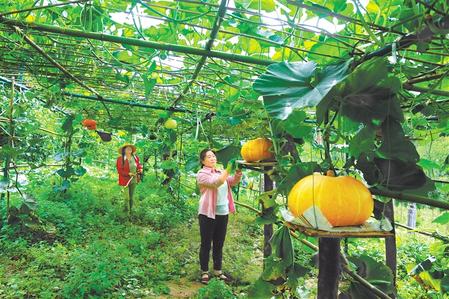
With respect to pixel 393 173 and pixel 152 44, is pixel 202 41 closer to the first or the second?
pixel 152 44

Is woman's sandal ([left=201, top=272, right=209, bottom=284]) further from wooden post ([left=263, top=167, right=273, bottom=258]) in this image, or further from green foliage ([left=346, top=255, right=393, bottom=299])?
green foliage ([left=346, top=255, right=393, bottom=299])

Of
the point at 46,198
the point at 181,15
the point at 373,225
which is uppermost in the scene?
the point at 181,15

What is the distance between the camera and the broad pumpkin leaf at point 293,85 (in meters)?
0.63

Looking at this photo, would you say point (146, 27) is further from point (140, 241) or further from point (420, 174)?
point (140, 241)

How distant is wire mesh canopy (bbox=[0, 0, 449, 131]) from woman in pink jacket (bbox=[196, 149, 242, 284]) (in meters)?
0.54

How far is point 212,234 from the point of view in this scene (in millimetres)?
3730

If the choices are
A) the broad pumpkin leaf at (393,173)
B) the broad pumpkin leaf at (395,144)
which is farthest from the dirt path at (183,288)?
the broad pumpkin leaf at (395,144)

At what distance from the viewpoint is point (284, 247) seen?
4.12 ft

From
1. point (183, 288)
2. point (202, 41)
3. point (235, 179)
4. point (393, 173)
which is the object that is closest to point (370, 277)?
point (393, 173)

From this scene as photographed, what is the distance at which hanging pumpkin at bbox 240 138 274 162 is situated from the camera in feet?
4.55

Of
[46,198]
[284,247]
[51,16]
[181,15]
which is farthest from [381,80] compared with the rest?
[46,198]

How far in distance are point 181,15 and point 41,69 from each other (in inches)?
58.9

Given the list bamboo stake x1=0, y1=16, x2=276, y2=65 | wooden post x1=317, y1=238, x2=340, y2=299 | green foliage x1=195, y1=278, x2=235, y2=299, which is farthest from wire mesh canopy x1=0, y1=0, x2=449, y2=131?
green foliage x1=195, y1=278, x2=235, y2=299

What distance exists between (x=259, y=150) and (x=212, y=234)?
2488 mm
